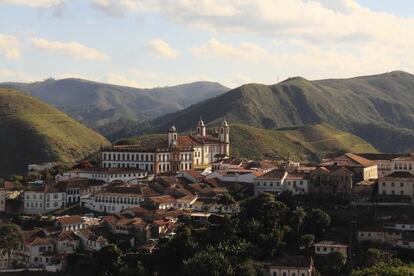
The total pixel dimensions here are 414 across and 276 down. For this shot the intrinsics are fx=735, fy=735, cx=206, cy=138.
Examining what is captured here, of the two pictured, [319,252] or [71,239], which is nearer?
[319,252]

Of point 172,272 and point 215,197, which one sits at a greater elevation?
point 215,197

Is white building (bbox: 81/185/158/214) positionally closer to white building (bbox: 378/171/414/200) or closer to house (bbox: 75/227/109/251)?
house (bbox: 75/227/109/251)

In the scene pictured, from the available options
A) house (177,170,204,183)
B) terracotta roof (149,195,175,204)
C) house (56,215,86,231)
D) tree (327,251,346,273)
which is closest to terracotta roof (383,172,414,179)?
tree (327,251,346,273)

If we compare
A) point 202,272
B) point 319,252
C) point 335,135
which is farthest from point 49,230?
point 335,135

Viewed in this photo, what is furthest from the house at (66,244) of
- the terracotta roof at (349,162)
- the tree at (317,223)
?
the terracotta roof at (349,162)

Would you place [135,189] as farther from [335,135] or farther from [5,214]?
[335,135]

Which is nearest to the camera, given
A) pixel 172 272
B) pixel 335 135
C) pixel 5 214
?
pixel 172 272
